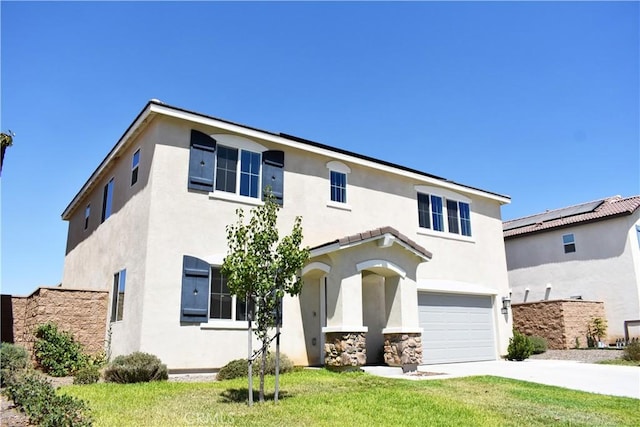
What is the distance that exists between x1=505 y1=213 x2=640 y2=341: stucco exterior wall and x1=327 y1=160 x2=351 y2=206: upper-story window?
14.1m

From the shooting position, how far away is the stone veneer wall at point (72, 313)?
13586 millimetres

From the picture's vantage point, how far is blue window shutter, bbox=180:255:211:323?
12.2m

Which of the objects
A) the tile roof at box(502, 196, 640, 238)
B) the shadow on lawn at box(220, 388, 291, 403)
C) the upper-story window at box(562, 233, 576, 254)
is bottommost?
the shadow on lawn at box(220, 388, 291, 403)

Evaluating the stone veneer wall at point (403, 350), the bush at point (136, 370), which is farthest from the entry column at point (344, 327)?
the bush at point (136, 370)

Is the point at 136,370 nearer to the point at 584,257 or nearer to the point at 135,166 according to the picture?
the point at 135,166

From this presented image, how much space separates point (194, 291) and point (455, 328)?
9948 mm

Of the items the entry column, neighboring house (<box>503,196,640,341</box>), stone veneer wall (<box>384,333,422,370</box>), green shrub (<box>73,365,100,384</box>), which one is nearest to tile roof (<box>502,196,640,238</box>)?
neighboring house (<box>503,196,640,341</box>)

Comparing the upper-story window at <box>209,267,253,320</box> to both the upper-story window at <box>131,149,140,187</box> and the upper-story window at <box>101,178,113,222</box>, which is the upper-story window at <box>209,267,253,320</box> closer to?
the upper-story window at <box>131,149,140,187</box>

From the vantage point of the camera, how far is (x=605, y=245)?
22719 millimetres

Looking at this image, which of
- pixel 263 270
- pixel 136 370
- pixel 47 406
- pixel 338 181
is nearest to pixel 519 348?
pixel 338 181

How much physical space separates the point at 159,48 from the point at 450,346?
1348 cm

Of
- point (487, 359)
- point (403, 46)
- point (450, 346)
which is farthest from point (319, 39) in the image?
point (487, 359)

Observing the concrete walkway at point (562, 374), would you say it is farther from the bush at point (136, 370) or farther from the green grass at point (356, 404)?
the bush at point (136, 370)

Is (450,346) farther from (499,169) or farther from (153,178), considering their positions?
Answer: (153,178)
